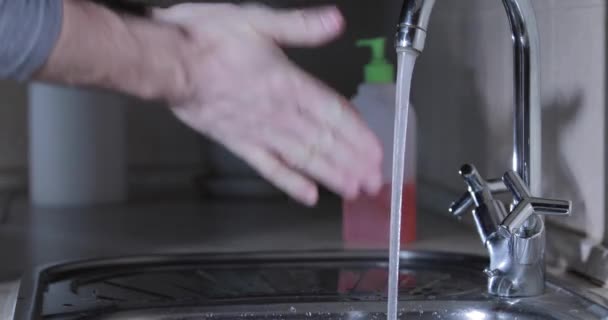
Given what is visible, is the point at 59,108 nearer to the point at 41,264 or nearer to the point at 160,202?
the point at 160,202

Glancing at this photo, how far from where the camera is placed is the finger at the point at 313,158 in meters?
0.70

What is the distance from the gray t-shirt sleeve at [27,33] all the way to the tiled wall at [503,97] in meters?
0.50

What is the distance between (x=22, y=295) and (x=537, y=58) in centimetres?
49

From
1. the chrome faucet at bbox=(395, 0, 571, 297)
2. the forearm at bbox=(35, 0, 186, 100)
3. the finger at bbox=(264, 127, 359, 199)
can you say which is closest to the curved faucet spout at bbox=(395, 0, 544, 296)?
the chrome faucet at bbox=(395, 0, 571, 297)

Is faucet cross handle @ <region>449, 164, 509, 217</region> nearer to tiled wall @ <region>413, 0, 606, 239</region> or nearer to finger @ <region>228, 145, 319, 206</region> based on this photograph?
tiled wall @ <region>413, 0, 606, 239</region>

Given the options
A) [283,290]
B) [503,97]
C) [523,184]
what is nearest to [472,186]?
[523,184]

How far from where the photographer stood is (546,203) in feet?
Result: 2.68

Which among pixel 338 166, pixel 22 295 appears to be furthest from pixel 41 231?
pixel 338 166

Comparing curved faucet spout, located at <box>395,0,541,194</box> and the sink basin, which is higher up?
curved faucet spout, located at <box>395,0,541,194</box>

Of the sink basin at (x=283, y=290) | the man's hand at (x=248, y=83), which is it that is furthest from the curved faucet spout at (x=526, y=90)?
the man's hand at (x=248, y=83)

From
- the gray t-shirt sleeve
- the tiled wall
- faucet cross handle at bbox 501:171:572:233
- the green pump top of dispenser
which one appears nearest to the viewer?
the gray t-shirt sleeve

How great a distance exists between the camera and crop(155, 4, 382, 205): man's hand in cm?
69

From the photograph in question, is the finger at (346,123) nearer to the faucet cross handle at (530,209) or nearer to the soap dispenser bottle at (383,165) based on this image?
the faucet cross handle at (530,209)

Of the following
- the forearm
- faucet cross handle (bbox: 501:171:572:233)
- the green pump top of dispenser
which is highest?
the green pump top of dispenser
